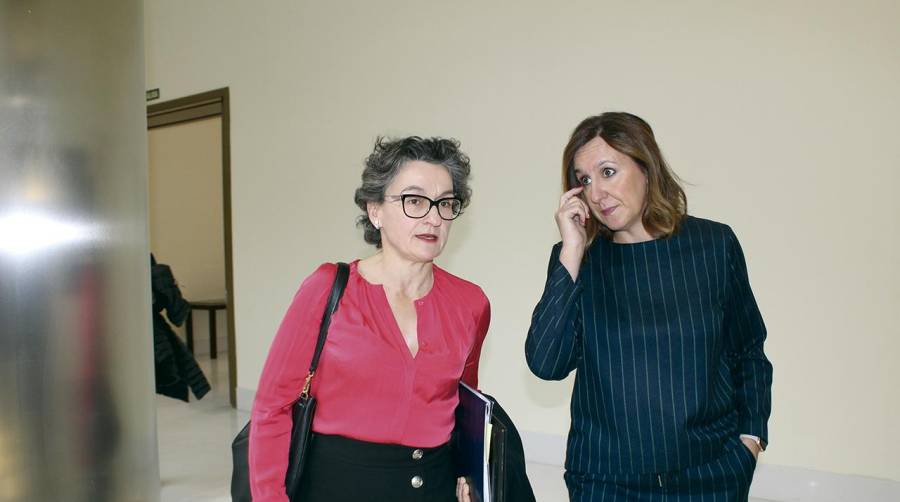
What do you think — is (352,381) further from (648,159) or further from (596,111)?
(596,111)

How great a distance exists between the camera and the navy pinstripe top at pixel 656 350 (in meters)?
1.53

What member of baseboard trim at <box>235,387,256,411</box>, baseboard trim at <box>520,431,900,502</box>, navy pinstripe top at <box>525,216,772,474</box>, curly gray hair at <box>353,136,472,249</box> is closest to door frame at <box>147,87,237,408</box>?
baseboard trim at <box>235,387,256,411</box>

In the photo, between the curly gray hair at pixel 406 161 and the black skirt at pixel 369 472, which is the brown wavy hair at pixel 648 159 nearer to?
the curly gray hair at pixel 406 161

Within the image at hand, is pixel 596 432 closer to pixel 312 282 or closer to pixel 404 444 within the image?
pixel 404 444

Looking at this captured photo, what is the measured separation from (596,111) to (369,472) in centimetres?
314

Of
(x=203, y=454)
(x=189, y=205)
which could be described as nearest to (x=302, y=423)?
(x=203, y=454)

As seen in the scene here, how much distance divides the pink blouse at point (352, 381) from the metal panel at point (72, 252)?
1410 mm

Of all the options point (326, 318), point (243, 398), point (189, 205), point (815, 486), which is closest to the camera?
point (326, 318)

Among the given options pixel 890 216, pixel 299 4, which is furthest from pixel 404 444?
pixel 299 4

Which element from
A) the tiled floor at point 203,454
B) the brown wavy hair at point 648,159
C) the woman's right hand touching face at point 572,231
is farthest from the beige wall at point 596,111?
the woman's right hand touching face at point 572,231

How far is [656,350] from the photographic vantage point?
1.55m

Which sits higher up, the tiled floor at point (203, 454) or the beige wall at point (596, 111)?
the beige wall at point (596, 111)

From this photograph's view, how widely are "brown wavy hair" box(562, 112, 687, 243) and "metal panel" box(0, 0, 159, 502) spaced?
1948 millimetres

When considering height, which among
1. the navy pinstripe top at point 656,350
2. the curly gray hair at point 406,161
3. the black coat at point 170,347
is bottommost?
the black coat at point 170,347
